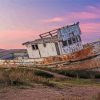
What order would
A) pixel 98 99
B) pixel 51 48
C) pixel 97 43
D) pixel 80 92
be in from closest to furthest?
pixel 98 99
pixel 80 92
pixel 97 43
pixel 51 48

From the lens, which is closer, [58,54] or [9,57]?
[58,54]

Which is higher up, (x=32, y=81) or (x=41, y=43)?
(x=41, y=43)

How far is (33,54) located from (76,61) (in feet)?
16.9

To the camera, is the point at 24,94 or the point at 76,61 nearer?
the point at 24,94

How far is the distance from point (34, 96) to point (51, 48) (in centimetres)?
1985

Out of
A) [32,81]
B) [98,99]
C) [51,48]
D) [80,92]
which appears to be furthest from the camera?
[51,48]

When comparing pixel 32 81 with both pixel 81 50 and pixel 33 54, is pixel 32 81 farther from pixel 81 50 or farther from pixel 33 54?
pixel 33 54

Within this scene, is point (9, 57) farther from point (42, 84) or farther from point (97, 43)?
point (42, 84)

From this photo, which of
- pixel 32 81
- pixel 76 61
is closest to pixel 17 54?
pixel 76 61

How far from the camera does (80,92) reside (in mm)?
15953

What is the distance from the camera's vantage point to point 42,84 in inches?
653

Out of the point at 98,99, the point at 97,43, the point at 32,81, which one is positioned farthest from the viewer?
the point at 97,43

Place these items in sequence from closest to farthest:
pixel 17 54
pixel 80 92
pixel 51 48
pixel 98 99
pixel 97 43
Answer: pixel 98 99 → pixel 80 92 → pixel 97 43 → pixel 51 48 → pixel 17 54

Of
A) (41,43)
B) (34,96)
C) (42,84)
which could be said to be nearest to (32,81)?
(42,84)
